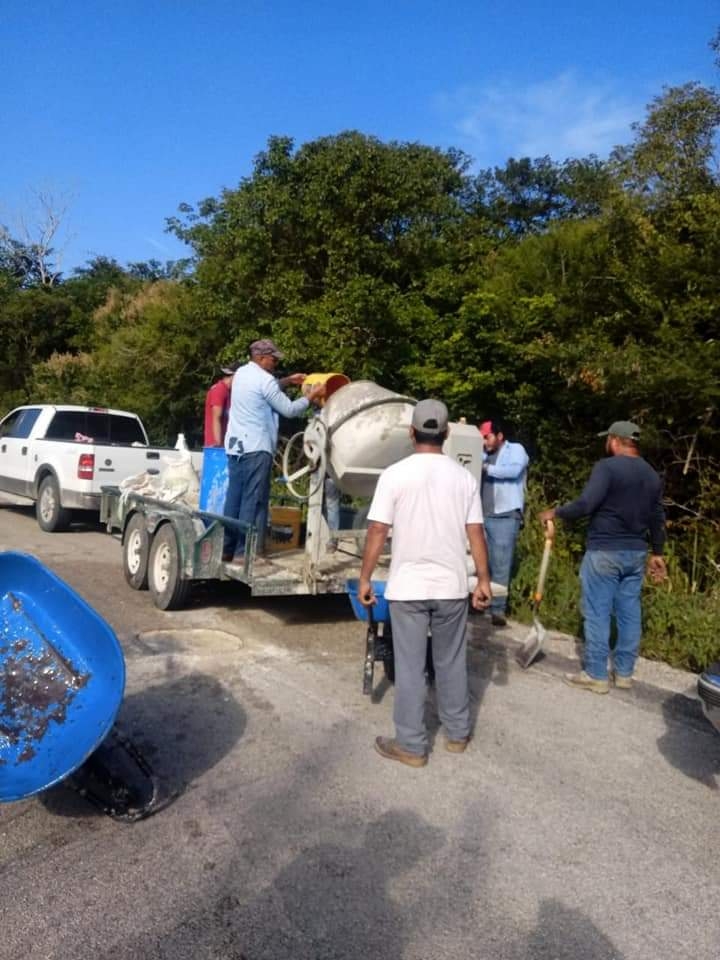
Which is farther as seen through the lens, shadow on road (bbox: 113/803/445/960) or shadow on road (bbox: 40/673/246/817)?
shadow on road (bbox: 40/673/246/817)

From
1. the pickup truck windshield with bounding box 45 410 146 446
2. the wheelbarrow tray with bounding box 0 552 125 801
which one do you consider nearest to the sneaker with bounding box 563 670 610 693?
the wheelbarrow tray with bounding box 0 552 125 801

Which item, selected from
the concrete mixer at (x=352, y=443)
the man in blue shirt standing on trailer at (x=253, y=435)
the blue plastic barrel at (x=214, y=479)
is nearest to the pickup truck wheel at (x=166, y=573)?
the blue plastic barrel at (x=214, y=479)

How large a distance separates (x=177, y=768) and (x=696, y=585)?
549 centimetres

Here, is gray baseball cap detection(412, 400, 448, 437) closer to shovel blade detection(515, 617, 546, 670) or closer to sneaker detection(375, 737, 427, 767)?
sneaker detection(375, 737, 427, 767)

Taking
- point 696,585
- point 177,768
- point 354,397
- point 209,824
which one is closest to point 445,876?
point 209,824

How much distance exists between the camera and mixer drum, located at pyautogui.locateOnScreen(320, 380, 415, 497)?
6230 mm

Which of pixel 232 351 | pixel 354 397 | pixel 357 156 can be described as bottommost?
pixel 354 397

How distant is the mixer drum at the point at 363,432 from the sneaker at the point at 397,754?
7.65 feet

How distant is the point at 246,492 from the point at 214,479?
0.86 m

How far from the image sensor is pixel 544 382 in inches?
468

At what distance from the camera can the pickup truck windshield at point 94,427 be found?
12789mm

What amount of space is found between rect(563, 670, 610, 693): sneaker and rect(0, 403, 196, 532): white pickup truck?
22.1 ft

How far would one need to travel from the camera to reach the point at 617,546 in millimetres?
5629

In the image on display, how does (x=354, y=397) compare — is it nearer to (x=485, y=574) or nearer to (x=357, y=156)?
(x=485, y=574)
